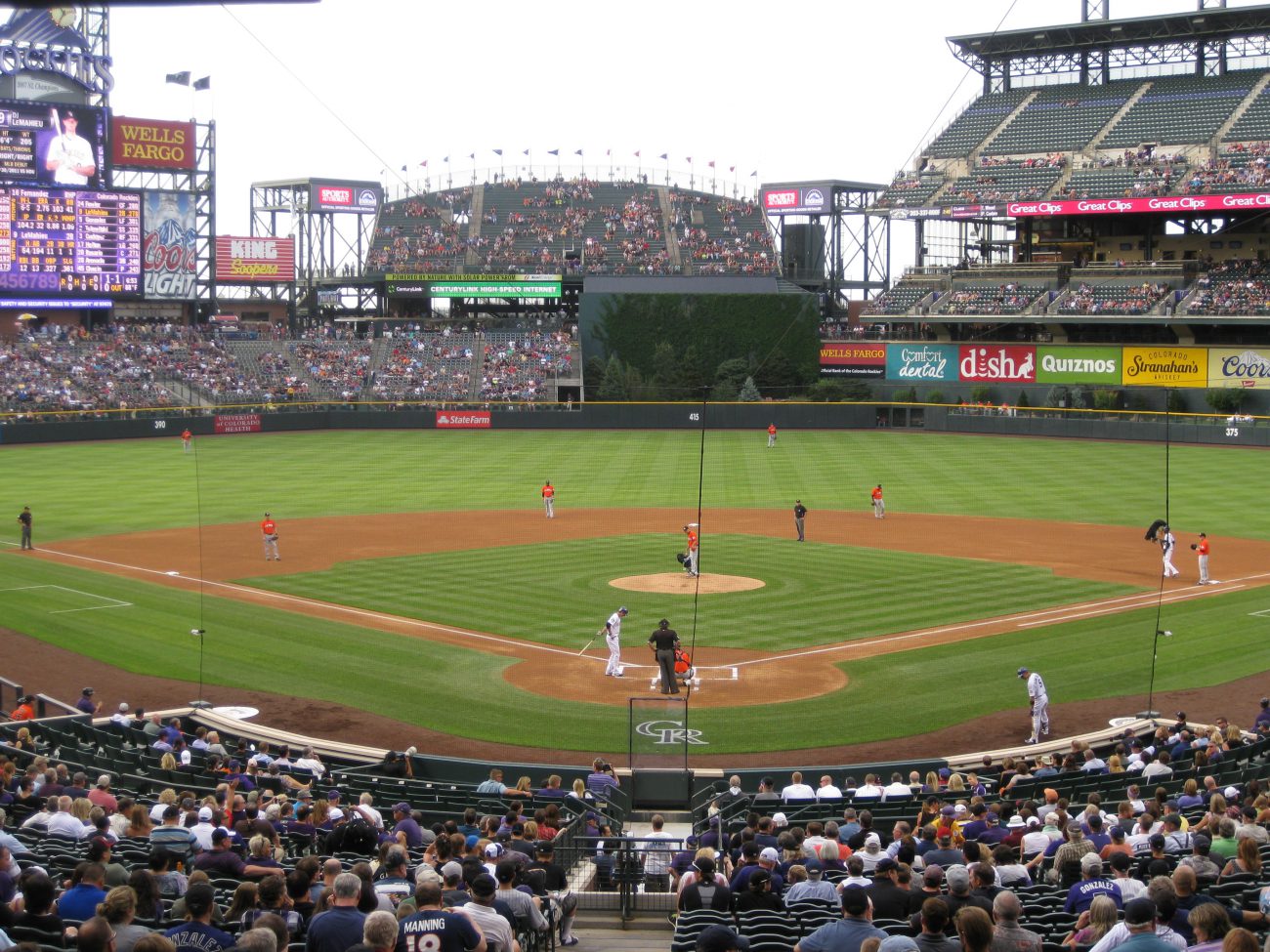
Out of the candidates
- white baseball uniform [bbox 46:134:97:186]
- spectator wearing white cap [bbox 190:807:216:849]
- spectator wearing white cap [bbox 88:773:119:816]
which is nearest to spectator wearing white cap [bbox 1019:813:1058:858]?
spectator wearing white cap [bbox 190:807:216:849]

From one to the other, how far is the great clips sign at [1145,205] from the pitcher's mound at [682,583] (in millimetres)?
47360

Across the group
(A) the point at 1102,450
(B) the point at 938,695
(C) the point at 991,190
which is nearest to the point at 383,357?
(C) the point at 991,190

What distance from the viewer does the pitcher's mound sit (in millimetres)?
31328

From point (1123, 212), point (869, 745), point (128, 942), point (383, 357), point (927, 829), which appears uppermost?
point (1123, 212)

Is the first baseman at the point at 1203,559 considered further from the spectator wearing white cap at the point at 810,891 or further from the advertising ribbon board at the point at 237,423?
the advertising ribbon board at the point at 237,423

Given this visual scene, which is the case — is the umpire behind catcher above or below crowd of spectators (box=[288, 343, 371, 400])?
below

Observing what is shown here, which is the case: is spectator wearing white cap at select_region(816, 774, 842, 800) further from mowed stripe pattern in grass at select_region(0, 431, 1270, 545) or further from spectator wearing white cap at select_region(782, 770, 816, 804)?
mowed stripe pattern in grass at select_region(0, 431, 1270, 545)

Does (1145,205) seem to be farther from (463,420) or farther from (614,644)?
(614,644)

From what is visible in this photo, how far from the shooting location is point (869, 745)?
20375 millimetres

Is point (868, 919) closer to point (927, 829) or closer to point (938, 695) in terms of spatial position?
point (927, 829)

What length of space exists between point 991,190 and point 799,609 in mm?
56663

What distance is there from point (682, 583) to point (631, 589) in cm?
138

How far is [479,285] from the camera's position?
91.0 m

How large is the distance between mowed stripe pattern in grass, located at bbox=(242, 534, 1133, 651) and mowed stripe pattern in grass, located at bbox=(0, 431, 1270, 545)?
791cm
